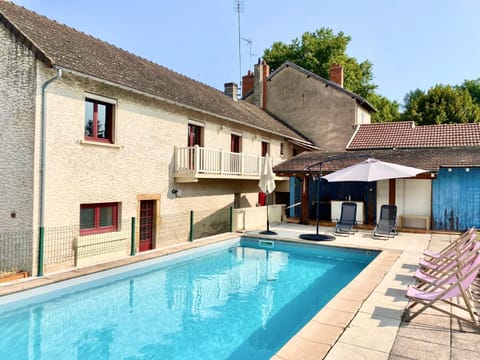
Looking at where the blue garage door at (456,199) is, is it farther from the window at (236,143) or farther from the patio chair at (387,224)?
the window at (236,143)

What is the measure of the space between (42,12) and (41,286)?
1042cm

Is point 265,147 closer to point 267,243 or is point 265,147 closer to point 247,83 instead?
point 267,243

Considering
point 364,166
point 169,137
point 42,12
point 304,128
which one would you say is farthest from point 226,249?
point 304,128

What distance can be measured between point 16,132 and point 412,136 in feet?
73.5

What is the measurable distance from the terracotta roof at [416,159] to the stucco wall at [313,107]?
6209 mm

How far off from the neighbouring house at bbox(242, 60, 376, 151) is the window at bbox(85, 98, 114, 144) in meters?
18.1

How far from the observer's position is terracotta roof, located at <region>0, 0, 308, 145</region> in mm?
9938

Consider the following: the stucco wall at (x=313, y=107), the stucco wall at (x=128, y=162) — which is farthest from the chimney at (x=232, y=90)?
the stucco wall at (x=128, y=162)

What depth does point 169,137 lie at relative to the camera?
1431 cm

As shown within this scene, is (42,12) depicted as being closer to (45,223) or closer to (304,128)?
(45,223)

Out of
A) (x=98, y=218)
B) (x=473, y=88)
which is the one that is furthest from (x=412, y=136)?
(x=473, y=88)

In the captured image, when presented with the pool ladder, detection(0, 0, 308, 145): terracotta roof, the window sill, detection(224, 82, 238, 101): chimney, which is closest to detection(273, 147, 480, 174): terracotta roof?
detection(0, 0, 308, 145): terracotta roof

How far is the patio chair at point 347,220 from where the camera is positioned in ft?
50.5

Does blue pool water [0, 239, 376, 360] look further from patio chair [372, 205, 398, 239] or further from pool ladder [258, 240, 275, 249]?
patio chair [372, 205, 398, 239]
